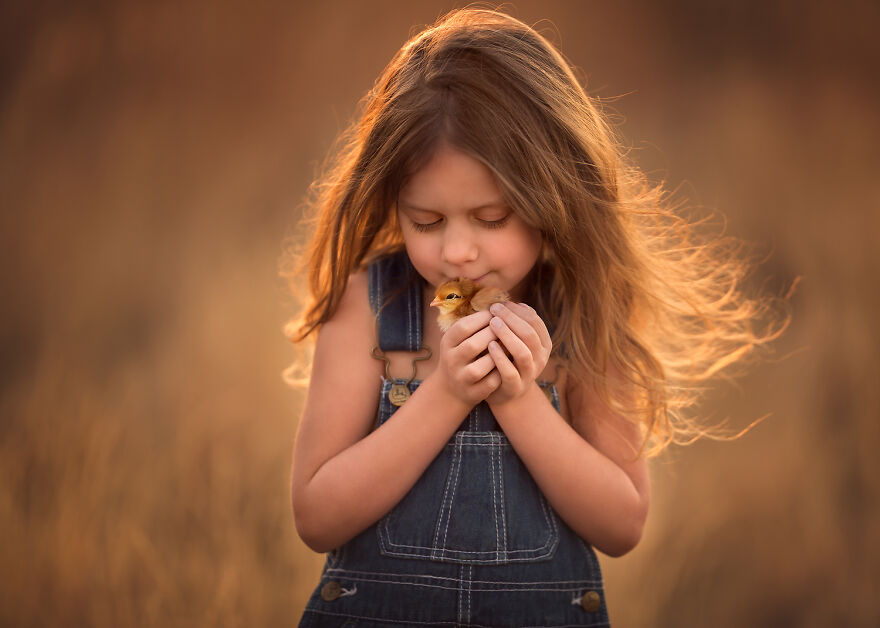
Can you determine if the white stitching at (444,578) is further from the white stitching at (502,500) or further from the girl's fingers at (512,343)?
the girl's fingers at (512,343)

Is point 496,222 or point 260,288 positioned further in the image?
point 260,288

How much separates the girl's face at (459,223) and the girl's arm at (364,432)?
0.13 meters

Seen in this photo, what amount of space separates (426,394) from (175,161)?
2230 mm

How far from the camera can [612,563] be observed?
3.54m

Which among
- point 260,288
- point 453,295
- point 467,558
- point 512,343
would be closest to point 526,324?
point 512,343

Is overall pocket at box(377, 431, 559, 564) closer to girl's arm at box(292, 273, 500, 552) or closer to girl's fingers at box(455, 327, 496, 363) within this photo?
girl's arm at box(292, 273, 500, 552)

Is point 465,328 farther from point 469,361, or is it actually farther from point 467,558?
point 467,558

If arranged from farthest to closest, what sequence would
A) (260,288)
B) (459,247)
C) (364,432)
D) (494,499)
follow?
(260,288)
(364,432)
(494,499)
(459,247)

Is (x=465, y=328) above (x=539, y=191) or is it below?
below

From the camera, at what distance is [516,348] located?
1901 millimetres

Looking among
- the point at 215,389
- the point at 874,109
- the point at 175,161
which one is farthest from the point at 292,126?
the point at 874,109

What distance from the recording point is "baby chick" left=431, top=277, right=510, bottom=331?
6.37ft

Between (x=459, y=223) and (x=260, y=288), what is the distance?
1.93 m

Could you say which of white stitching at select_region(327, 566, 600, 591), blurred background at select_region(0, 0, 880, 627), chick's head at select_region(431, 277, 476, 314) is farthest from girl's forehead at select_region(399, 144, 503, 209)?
blurred background at select_region(0, 0, 880, 627)
